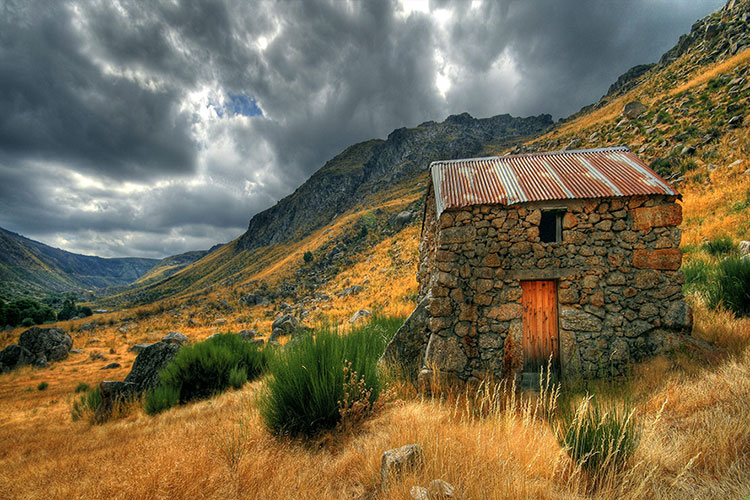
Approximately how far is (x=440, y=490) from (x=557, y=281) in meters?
5.19

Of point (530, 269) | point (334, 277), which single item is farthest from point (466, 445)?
point (334, 277)

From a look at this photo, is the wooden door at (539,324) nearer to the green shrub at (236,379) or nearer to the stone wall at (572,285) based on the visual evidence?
the stone wall at (572,285)

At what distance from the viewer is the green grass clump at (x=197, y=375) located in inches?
270

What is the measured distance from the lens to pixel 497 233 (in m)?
6.14

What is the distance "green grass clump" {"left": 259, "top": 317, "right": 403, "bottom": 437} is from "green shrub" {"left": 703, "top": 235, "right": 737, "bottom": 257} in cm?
1252

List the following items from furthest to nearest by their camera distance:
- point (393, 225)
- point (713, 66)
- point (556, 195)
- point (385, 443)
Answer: point (393, 225), point (713, 66), point (556, 195), point (385, 443)

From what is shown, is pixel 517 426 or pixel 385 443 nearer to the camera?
pixel 385 443

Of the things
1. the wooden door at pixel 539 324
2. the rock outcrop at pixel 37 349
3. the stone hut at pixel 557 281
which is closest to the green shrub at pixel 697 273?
the stone hut at pixel 557 281

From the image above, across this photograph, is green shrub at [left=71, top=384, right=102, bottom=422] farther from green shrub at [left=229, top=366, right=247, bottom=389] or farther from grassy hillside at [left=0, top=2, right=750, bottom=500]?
green shrub at [left=229, top=366, right=247, bottom=389]

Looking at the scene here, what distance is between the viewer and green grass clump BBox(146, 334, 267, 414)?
6863mm

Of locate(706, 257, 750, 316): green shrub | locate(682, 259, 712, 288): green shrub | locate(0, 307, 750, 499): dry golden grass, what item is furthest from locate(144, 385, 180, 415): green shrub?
locate(682, 259, 712, 288): green shrub

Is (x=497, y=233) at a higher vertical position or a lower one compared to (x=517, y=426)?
higher

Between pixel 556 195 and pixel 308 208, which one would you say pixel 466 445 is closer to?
pixel 556 195

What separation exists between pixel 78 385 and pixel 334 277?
71.5 ft
